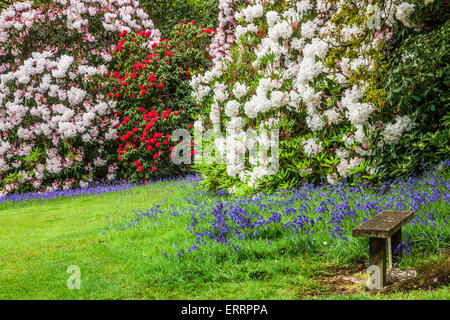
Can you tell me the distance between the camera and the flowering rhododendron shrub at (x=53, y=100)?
12.5m

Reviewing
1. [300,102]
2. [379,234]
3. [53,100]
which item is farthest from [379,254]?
[53,100]

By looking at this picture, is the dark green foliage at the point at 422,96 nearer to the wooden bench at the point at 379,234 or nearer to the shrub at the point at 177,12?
the wooden bench at the point at 379,234

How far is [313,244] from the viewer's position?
5203 millimetres

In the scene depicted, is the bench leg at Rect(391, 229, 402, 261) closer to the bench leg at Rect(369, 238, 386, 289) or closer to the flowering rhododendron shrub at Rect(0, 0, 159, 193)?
the bench leg at Rect(369, 238, 386, 289)

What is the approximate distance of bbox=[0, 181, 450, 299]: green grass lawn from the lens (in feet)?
14.5

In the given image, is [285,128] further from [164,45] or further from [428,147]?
[164,45]

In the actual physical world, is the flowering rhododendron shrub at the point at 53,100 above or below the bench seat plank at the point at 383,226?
above

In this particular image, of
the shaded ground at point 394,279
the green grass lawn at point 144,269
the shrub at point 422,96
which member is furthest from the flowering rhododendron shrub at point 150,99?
the shaded ground at point 394,279

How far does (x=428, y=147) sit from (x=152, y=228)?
13.3ft

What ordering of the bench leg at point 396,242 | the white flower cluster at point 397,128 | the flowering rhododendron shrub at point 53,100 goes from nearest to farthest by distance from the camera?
the bench leg at point 396,242
the white flower cluster at point 397,128
the flowering rhododendron shrub at point 53,100

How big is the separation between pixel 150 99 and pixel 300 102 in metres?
5.97

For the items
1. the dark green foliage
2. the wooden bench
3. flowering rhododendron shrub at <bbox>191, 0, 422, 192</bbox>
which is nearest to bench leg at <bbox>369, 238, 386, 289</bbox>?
the wooden bench

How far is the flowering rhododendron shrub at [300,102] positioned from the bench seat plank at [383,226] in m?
2.27

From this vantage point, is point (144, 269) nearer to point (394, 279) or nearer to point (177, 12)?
point (394, 279)
